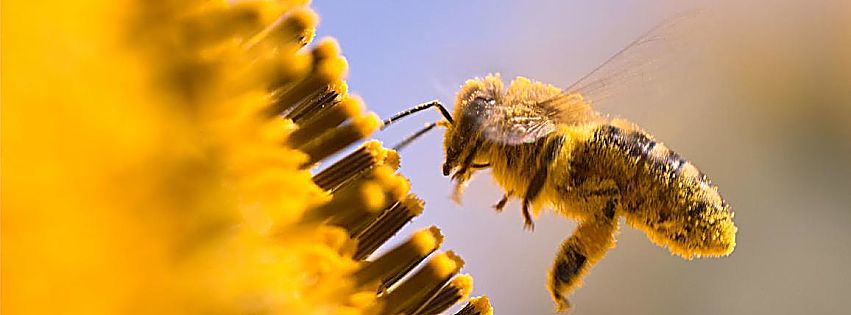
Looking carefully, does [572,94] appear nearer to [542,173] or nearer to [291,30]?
[542,173]

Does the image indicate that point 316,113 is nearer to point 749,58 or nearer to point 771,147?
point 749,58

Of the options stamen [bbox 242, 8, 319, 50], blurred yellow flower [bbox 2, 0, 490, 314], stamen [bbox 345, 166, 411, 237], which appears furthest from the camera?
stamen [bbox 345, 166, 411, 237]

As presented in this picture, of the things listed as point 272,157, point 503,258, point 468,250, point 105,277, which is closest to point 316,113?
point 272,157

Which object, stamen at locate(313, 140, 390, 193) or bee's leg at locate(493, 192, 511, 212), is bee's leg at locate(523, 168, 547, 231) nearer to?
bee's leg at locate(493, 192, 511, 212)

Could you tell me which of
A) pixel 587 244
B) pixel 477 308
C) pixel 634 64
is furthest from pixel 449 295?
pixel 634 64

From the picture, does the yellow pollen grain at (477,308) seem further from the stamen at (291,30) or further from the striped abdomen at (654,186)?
the stamen at (291,30)

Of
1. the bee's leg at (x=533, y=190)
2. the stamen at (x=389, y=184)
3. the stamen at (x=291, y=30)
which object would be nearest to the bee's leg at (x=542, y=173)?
the bee's leg at (x=533, y=190)

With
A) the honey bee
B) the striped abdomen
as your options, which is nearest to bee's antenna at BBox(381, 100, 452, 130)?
the honey bee

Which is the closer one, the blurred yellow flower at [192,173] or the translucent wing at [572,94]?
the blurred yellow flower at [192,173]
